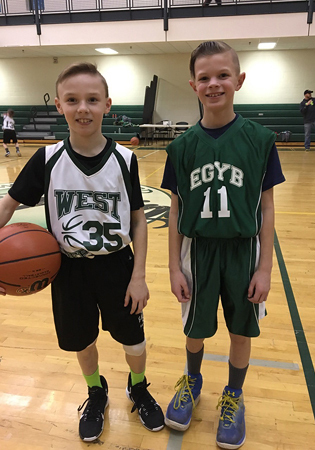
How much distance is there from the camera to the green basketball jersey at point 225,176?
1.25m

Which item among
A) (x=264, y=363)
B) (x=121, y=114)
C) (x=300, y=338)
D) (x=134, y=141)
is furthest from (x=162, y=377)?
(x=121, y=114)

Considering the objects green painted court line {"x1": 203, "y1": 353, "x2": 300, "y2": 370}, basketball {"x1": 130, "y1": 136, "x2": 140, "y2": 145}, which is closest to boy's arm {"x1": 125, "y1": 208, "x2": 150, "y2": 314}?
green painted court line {"x1": 203, "y1": 353, "x2": 300, "y2": 370}

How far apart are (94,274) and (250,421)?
0.98m

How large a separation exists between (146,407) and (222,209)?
38.2 inches

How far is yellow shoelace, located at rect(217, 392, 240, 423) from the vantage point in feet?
4.91

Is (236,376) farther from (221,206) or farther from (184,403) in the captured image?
(221,206)

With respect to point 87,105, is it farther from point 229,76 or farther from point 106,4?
point 106,4

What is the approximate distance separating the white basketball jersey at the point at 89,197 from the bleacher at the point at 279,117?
438 inches

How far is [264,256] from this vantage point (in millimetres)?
1332

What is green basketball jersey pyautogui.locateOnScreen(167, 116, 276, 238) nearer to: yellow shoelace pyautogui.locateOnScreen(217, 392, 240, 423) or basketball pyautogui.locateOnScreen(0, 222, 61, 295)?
basketball pyautogui.locateOnScreen(0, 222, 61, 295)

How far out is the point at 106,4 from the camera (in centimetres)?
1146

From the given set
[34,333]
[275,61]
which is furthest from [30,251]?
[275,61]

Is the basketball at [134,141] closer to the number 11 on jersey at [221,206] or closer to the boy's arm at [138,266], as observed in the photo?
the boy's arm at [138,266]

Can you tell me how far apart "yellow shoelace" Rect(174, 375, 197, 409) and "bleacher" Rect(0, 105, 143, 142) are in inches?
430
